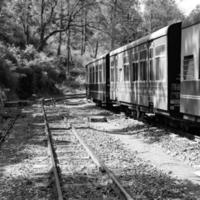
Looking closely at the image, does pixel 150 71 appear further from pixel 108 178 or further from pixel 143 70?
pixel 108 178

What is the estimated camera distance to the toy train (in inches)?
428

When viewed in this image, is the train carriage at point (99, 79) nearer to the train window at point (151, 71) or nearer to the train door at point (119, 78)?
the train door at point (119, 78)

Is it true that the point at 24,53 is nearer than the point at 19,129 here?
No

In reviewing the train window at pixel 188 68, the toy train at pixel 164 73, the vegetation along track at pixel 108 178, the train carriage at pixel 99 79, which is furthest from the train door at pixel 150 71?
the train carriage at pixel 99 79

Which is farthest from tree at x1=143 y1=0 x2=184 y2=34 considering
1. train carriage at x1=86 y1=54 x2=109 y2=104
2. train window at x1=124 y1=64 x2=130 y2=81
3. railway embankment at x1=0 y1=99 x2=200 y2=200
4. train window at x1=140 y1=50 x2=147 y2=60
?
railway embankment at x1=0 y1=99 x2=200 y2=200

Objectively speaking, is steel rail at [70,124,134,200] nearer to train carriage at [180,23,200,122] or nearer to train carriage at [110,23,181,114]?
train carriage at [180,23,200,122]

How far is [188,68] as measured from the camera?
1118 centimetres

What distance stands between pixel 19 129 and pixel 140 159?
8.16 m

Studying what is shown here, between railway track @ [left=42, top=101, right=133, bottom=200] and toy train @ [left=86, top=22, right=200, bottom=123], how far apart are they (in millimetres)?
2935

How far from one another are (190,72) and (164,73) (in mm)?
1823

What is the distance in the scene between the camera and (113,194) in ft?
22.0

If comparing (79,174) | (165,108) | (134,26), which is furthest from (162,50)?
(134,26)

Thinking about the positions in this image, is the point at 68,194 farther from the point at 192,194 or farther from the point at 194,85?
the point at 194,85

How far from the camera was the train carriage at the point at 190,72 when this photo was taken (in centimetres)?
1052
